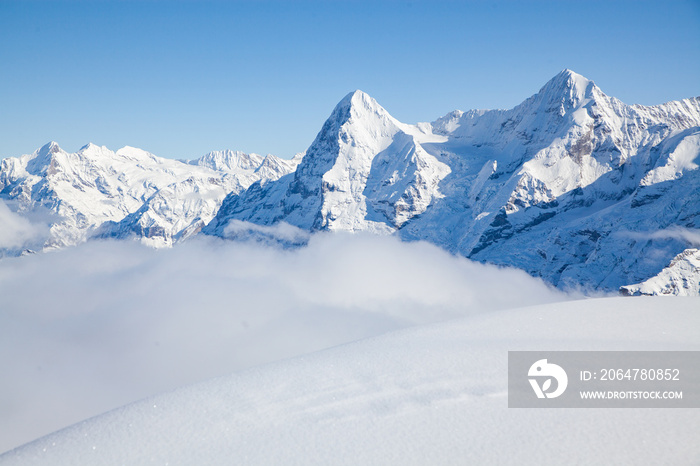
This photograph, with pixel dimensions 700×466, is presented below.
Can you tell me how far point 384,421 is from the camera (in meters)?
8.59

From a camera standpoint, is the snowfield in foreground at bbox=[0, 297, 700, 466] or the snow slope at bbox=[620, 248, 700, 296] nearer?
the snowfield in foreground at bbox=[0, 297, 700, 466]

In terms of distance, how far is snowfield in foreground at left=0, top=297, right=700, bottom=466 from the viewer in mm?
7742

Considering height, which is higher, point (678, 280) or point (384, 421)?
point (384, 421)

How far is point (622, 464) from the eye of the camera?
729cm

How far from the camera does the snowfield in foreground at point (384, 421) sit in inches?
305

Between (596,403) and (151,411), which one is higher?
(596,403)

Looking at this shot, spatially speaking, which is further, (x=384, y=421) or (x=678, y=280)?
(x=678, y=280)

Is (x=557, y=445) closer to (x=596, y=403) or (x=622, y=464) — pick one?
(x=622, y=464)

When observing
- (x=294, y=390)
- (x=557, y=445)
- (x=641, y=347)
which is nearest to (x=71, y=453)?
(x=294, y=390)

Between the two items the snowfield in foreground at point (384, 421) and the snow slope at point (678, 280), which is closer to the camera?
the snowfield in foreground at point (384, 421)

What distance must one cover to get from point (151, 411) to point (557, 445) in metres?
8.22

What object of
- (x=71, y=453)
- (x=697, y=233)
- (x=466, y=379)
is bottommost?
(x=71, y=453)

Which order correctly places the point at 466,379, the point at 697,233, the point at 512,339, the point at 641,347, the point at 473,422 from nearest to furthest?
the point at 473,422 < the point at 466,379 < the point at 641,347 < the point at 512,339 < the point at 697,233

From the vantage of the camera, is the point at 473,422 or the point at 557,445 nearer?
the point at 557,445
